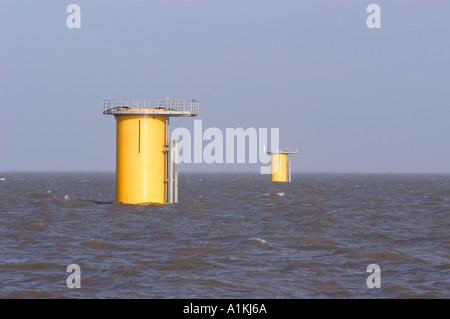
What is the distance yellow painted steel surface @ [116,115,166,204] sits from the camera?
3812 centimetres

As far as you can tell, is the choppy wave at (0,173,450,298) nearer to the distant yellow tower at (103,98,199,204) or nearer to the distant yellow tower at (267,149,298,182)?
the distant yellow tower at (103,98,199,204)

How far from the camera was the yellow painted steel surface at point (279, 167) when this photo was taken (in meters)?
106

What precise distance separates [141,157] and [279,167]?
7110 cm

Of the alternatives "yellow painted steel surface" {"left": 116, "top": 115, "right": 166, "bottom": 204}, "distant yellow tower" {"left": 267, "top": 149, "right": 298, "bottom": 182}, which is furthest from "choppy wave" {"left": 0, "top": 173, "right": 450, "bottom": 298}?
"distant yellow tower" {"left": 267, "top": 149, "right": 298, "bottom": 182}

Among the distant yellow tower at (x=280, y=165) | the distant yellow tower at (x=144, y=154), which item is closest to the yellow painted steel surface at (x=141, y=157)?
the distant yellow tower at (x=144, y=154)

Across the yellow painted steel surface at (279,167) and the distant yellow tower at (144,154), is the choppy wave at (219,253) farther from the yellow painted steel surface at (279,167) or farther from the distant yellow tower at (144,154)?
the yellow painted steel surface at (279,167)

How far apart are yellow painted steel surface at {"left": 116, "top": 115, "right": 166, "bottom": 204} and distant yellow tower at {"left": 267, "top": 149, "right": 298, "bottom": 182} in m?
66.5

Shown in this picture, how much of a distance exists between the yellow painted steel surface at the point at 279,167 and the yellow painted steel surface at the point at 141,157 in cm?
6765
